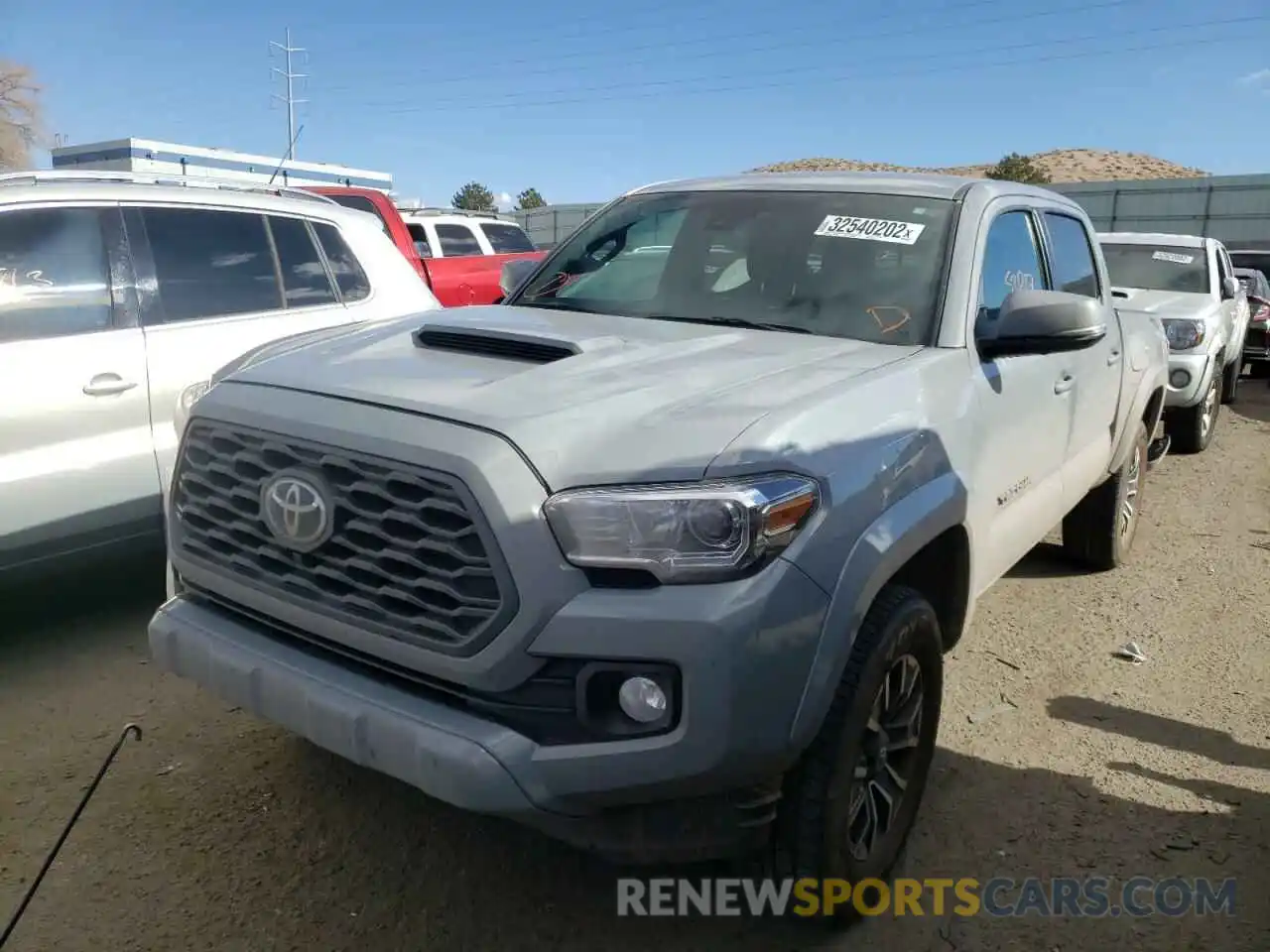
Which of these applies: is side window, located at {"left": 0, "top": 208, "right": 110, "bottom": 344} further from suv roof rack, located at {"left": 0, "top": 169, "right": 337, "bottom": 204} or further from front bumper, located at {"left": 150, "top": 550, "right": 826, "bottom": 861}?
front bumper, located at {"left": 150, "top": 550, "right": 826, "bottom": 861}

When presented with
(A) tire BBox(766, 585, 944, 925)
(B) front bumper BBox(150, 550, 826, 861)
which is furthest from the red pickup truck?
(B) front bumper BBox(150, 550, 826, 861)

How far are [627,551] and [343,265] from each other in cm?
371

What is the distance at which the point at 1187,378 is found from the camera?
8016 mm

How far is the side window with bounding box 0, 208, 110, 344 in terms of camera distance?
12.7 ft

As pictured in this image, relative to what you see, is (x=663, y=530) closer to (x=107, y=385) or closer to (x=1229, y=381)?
(x=107, y=385)

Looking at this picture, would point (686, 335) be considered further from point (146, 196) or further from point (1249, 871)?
point (146, 196)

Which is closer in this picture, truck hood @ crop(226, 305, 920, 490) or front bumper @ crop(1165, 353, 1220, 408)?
truck hood @ crop(226, 305, 920, 490)

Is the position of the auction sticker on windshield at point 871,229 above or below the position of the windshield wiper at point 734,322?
above

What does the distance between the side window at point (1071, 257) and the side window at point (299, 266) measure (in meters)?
3.36

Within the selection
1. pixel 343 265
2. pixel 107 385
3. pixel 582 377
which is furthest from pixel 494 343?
pixel 343 265

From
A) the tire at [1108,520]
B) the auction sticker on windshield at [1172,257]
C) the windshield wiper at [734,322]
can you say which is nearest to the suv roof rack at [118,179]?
the windshield wiper at [734,322]

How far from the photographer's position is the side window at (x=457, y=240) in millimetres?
12492

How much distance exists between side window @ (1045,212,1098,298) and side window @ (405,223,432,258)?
29.0 feet

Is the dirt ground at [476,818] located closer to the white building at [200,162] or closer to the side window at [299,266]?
the side window at [299,266]
